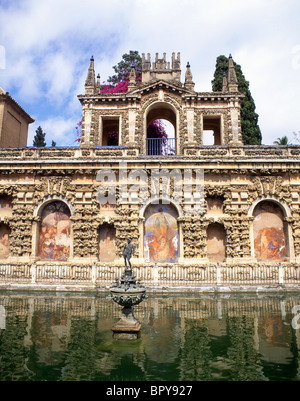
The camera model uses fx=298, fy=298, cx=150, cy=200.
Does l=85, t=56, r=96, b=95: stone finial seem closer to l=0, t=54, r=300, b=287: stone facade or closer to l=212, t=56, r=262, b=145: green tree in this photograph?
l=0, t=54, r=300, b=287: stone facade

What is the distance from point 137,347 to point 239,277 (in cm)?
1058

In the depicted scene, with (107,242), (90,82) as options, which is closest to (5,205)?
(107,242)

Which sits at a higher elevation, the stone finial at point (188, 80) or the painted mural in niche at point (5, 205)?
the stone finial at point (188, 80)

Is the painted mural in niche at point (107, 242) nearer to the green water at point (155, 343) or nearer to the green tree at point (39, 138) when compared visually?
the green water at point (155, 343)

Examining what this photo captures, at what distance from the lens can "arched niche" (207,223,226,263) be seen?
20156 millimetres

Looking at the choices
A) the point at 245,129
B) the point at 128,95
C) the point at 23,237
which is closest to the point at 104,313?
the point at 23,237

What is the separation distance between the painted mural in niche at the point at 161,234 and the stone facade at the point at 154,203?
0.22 ft

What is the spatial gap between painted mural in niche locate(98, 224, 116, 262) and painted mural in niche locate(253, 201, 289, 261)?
9.61 m

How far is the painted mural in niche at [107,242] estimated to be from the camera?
20.2 meters

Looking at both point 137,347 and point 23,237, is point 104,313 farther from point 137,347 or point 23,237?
point 23,237

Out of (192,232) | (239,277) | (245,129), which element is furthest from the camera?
(245,129)

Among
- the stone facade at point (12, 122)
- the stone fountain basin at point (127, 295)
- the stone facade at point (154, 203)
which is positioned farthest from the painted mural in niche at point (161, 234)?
the stone facade at point (12, 122)
